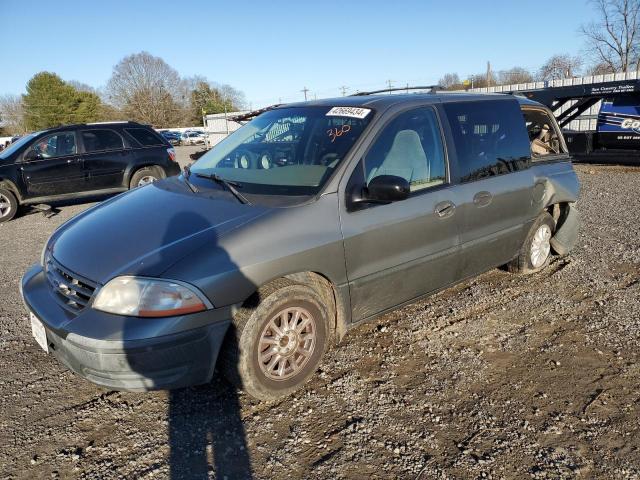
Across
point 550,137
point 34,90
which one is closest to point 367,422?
point 550,137

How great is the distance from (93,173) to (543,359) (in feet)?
29.6

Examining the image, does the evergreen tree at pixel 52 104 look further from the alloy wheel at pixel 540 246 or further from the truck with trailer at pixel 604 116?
the alloy wheel at pixel 540 246

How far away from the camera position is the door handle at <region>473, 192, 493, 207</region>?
13.0 ft

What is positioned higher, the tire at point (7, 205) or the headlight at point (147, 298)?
the tire at point (7, 205)

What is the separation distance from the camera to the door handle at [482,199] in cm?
395

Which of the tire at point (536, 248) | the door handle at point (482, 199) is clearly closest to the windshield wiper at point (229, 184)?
the door handle at point (482, 199)

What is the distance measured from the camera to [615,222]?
7.29m

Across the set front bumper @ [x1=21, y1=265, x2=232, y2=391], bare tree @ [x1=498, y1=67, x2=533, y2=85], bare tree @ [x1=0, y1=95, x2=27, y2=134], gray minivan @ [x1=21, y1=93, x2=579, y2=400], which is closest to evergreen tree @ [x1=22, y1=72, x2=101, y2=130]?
bare tree @ [x1=0, y1=95, x2=27, y2=134]

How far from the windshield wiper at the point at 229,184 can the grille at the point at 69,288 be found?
1027 mm

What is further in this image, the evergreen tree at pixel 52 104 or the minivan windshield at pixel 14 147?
the evergreen tree at pixel 52 104

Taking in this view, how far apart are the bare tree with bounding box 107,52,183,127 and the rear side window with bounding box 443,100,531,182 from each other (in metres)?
69.8

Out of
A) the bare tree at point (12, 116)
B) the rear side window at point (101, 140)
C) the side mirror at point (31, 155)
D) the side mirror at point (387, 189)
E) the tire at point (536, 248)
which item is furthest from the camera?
the bare tree at point (12, 116)

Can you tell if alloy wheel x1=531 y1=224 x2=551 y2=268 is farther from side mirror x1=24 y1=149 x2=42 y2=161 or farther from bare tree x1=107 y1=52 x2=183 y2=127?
bare tree x1=107 y1=52 x2=183 y2=127

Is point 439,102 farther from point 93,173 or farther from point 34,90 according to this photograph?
point 34,90
